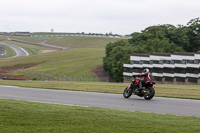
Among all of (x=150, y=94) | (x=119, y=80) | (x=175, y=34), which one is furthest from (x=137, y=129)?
(x=175, y=34)

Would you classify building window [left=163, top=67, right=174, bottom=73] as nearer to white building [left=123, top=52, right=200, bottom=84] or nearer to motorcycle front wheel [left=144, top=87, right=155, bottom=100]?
white building [left=123, top=52, right=200, bottom=84]

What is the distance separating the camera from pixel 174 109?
13.6m

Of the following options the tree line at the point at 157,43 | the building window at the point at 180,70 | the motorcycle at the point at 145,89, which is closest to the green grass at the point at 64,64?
the tree line at the point at 157,43

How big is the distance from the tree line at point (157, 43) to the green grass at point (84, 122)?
64.2 m

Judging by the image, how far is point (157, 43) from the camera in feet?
275

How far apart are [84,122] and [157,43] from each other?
76508mm

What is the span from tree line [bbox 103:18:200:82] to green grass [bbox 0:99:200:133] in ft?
211

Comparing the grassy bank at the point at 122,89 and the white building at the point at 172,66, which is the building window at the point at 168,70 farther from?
the grassy bank at the point at 122,89

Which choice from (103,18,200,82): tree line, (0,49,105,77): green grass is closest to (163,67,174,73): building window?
(103,18,200,82): tree line

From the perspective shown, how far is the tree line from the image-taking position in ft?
261

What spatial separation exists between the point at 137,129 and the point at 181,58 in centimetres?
5633

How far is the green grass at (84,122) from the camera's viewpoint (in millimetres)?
8570

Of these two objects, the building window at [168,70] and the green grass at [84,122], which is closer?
the green grass at [84,122]

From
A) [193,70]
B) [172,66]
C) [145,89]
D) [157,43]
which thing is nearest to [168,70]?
[172,66]
